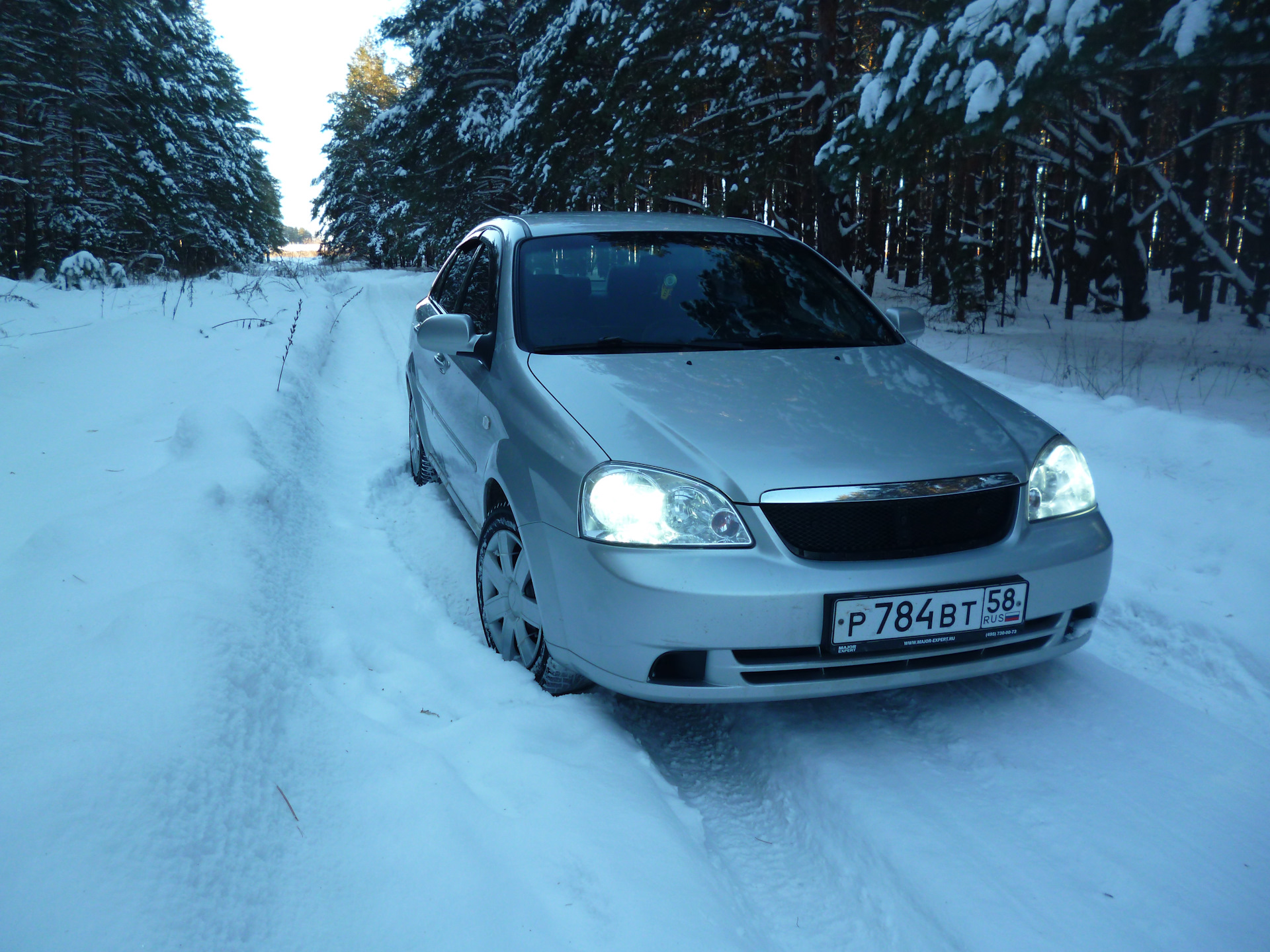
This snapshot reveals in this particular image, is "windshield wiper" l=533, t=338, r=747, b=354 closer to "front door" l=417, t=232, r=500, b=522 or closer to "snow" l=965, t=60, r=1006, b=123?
"front door" l=417, t=232, r=500, b=522

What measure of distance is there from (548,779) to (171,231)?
95.4 feet

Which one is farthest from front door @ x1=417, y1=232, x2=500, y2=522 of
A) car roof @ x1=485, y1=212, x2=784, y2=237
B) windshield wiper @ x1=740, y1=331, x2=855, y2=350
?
windshield wiper @ x1=740, y1=331, x2=855, y2=350

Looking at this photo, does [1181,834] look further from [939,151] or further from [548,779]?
[939,151]

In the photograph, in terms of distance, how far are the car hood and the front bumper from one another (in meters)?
0.21

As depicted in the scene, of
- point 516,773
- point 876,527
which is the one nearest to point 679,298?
point 876,527

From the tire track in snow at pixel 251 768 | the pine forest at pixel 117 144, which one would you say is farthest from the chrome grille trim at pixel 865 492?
the pine forest at pixel 117 144

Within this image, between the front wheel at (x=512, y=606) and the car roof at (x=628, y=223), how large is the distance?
1.53 m

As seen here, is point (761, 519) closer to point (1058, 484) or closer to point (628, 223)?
point (1058, 484)

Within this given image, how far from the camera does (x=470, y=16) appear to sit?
69.8 ft

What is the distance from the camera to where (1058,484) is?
2600mm

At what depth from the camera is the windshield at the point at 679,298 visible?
3.27m

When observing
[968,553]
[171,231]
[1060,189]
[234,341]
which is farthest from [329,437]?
[171,231]

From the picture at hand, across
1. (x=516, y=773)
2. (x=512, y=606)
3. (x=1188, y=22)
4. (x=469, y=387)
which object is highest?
(x=1188, y=22)

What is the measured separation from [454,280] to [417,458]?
1079 millimetres
